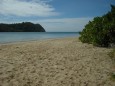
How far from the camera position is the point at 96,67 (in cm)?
766

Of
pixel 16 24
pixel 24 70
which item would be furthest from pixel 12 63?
pixel 16 24

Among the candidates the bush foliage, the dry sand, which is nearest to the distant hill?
the bush foliage

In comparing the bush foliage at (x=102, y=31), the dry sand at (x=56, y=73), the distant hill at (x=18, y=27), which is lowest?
the dry sand at (x=56, y=73)

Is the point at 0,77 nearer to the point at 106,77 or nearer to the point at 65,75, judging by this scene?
the point at 65,75

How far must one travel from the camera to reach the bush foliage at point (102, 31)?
14484 mm

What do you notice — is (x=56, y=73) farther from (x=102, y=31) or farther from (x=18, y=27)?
(x=18, y=27)

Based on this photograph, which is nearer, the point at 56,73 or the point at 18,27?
the point at 56,73

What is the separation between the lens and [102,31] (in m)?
15.0

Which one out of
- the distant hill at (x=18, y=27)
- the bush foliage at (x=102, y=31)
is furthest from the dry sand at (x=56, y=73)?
the distant hill at (x=18, y=27)

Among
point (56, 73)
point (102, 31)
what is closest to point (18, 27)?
point (102, 31)

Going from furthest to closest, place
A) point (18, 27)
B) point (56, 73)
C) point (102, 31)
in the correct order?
1. point (18, 27)
2. point (102, 31)
3. point (56, 73)

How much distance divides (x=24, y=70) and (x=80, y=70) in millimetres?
2191

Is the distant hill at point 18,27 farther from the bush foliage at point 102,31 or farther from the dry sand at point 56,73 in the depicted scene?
the dry sand at point 56,73

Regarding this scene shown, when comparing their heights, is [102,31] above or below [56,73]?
above
